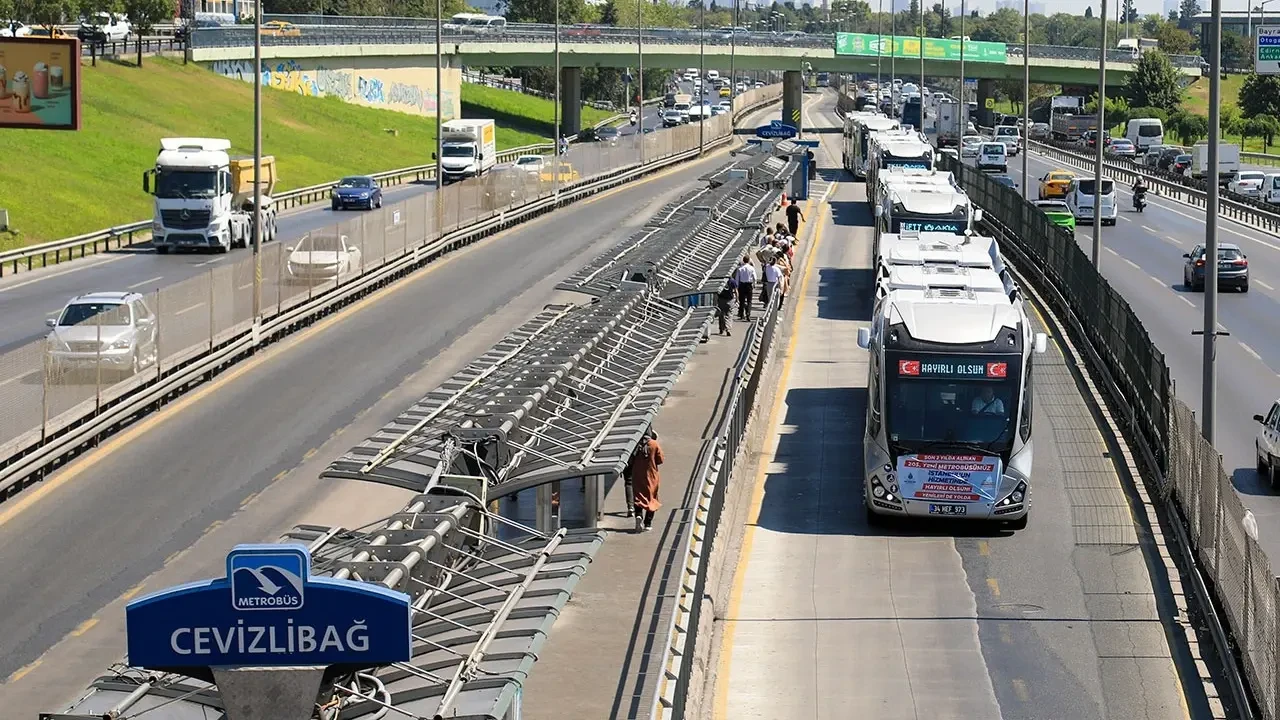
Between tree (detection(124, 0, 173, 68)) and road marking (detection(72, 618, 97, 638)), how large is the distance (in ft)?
275

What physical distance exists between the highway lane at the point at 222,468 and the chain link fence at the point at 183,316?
90 cm

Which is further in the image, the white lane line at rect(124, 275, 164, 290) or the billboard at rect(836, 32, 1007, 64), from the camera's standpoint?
the billboard at rect(836, 32, 1007, 64)

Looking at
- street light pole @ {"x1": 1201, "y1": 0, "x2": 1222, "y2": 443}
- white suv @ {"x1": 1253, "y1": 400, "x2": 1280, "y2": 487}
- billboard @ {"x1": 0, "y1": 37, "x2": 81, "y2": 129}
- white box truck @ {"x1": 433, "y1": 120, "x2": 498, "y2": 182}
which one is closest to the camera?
street light pole @ {"x1": 1201, "y1": 0, "x2": 1222, "y2": 443}

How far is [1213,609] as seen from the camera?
71.6ft

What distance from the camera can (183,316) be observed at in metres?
36.4

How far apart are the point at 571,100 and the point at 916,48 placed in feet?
98.2

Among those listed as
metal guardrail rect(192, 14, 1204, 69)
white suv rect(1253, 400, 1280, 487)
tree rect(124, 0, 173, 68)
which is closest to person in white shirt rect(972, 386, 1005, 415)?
white suv rect(1253, 400, 1280, 487)

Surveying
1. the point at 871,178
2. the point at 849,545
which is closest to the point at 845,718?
the point at 849,545

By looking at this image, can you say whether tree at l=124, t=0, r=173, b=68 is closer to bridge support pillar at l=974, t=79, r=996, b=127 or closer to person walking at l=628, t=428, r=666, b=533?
person walking at l=628, t=428, r=666, b=533

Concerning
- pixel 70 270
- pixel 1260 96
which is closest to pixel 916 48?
pixel 1260 96

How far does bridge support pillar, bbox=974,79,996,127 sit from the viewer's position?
556ft

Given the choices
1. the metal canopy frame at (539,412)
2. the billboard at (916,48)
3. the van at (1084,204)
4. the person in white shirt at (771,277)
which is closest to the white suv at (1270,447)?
the metal canopy frame at (539,412)

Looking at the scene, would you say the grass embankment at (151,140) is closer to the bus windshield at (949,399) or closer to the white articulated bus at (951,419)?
the white articulated bus at (951,419)

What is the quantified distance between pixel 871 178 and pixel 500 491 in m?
59.7
